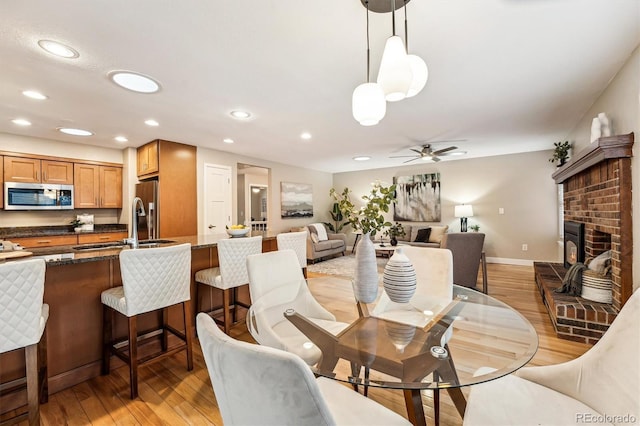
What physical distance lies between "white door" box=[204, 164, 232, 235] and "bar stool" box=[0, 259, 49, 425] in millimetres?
3563

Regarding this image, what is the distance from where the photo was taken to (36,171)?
406 centimetres

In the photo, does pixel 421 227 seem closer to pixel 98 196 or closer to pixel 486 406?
pixel 486 406

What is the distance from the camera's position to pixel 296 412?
53cm

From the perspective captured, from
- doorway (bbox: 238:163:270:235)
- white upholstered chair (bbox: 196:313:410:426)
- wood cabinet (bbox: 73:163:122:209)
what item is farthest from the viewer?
doorway (bbox: 238:163:270:235)

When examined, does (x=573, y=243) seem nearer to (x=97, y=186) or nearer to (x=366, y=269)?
(x=366, y=269)

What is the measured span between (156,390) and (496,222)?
21.2 feet

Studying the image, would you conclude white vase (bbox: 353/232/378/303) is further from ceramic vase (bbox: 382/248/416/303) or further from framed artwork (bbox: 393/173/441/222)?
framed artwork (bbox: 393/173/441/222)

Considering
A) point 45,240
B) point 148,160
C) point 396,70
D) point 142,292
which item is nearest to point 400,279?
point 396,70

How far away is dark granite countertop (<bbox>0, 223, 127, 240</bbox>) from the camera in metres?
3.86

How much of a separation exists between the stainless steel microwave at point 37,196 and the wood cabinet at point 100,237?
529 millimetres

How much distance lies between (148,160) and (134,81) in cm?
244

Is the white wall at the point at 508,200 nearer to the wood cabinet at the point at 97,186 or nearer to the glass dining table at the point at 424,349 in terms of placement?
the glass dining table at the point at 424,349

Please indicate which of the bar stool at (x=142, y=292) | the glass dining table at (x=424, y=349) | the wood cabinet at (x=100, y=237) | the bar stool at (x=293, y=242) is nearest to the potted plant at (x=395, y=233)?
the bar stool at (x=293, y=242)

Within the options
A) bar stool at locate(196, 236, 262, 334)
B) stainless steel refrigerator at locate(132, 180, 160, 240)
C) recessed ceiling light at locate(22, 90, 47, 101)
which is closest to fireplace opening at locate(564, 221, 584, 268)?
bar stool at locate(196, 236, 262, 334)
